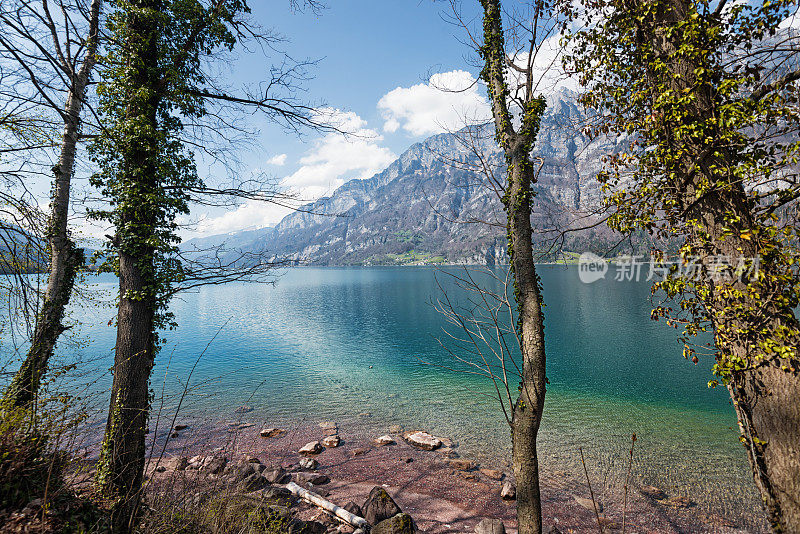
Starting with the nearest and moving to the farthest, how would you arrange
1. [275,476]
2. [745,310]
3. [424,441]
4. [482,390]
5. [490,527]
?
[745,310] → [490,527] → [275,476] → [424,441] → [482,390]

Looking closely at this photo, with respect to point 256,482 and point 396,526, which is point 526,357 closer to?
point 396,526

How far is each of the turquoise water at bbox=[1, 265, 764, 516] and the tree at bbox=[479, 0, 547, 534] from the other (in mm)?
1407

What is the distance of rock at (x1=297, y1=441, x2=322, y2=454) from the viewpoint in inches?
492

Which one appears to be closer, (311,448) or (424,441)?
(311,448)

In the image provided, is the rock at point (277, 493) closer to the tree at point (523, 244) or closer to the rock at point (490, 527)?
the rock at point (490, 527)

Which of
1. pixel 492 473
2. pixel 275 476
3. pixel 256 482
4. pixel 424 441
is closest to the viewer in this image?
pixel 256 482

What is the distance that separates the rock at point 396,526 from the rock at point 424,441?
22.3 ft

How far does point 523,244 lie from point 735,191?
8.34 feet

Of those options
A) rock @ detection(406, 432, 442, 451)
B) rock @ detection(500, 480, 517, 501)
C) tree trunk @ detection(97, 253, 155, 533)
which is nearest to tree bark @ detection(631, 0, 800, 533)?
rock @ detection(500, 480, 517, 501)

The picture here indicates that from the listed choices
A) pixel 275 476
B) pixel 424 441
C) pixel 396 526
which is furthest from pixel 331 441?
pixel 396 526

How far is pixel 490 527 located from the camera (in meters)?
7.33

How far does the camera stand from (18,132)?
4.16 m

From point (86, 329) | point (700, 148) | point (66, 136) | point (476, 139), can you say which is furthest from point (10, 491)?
point (86, 329)

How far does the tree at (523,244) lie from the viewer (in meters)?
4.35
